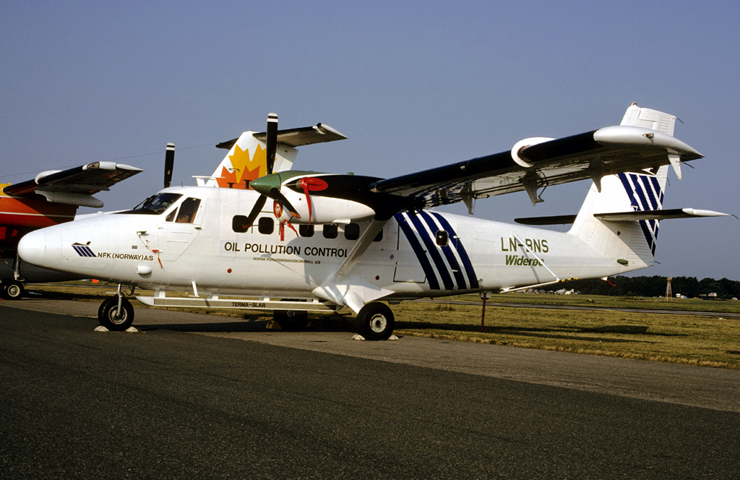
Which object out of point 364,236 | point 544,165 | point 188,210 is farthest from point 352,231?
point 544,165

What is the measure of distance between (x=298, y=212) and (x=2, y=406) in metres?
8.26

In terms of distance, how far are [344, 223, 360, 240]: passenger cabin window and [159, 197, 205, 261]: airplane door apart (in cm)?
348

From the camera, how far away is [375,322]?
47.5 feet

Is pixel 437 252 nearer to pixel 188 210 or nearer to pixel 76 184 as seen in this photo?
pixel 188 210

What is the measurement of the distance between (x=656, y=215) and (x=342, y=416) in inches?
518

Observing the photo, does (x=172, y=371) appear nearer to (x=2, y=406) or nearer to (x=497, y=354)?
(x=2, y=406)

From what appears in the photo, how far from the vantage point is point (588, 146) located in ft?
34.0

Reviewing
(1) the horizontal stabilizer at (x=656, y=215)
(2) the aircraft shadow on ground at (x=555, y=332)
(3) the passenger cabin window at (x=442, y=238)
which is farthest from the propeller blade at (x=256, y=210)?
(1) the horizontal stabilizer at (x=656, y=215)

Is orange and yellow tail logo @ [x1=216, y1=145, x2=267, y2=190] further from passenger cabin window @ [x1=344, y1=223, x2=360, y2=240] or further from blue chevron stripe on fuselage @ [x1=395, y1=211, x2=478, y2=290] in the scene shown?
blue chevron stripe on fuselage @ [x1=395, y1=211, x2=478, y2=290]

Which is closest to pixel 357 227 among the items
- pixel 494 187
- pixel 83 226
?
pixel 494 187

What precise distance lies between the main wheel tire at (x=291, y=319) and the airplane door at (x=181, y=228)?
12.8ft

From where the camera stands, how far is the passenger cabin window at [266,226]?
14383 millimetres

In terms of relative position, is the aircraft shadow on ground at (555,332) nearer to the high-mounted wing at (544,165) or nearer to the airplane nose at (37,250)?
the high-mounted wing at (544,165)

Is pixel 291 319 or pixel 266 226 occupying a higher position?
pixel 266 226
